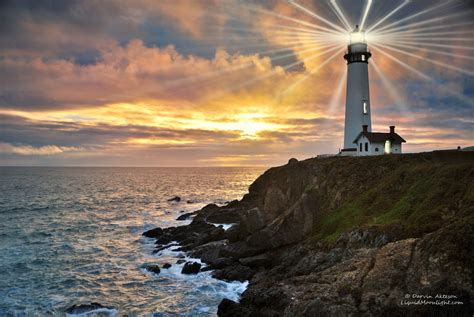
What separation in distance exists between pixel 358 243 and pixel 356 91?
95.9 feet

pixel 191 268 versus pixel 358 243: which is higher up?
pixel 358 243

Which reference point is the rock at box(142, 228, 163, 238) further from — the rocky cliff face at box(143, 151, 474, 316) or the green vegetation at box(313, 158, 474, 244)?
the green vegetation at box(313, 158, 474, 244)

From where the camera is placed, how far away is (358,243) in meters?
22.1

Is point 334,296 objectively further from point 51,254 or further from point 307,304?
point 51,254

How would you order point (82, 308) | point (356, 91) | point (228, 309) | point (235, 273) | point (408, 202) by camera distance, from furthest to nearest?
point (356, 91), point (235, 273), point (408, 202), point (82, 308), point (228, 309)

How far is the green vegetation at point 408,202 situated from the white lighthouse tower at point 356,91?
1483 cm

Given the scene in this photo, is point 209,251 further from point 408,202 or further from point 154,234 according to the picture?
point 408,202

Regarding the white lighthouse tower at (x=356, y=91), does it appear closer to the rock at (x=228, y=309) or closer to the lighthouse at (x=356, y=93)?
the lighthouse at (x=356, y=93)

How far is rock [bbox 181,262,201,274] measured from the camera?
2906 cm

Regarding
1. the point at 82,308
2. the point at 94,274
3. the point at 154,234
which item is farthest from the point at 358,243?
the point at 154,234

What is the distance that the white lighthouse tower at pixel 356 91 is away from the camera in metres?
46.0

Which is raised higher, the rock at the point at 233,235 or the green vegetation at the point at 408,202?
the green vegetation at the point at 408,202

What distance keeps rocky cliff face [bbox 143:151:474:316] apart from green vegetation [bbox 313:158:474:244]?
0.08 metres

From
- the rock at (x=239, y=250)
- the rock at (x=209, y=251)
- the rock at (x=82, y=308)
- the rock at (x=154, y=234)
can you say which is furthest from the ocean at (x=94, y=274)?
the rock at (x=239, y=250)
